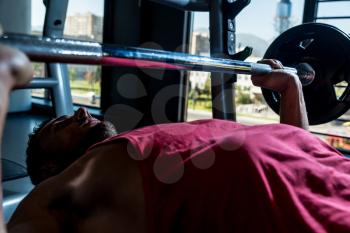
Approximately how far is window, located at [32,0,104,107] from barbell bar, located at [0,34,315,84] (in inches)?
99.2


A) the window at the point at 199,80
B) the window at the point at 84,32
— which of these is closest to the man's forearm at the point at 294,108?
the window at the point at 199,80

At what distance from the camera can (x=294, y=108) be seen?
1475 mm

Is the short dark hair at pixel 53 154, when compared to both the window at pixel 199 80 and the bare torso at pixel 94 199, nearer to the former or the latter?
the bare torso at pixel 94 199

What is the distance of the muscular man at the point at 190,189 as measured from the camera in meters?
0.74

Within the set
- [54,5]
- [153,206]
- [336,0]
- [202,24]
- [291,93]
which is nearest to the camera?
[153,206]

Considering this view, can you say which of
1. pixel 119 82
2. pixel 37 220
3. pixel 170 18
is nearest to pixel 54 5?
pixel 170 18

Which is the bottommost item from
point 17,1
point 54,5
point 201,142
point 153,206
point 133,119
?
point 133,119

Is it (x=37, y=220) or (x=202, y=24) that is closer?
(x=37, y=220)

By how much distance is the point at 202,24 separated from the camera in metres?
2.76

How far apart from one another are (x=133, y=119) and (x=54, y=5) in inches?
48.0

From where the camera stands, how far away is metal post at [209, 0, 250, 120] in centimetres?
190

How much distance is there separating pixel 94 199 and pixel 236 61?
575mm

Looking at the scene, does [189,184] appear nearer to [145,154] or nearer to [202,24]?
[145,154]

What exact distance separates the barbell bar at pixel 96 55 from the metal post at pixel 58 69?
1206 mm
